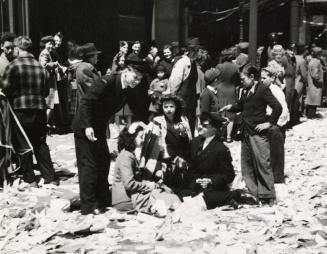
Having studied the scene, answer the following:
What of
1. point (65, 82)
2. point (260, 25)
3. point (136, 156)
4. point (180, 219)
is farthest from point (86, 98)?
point (260, 25)

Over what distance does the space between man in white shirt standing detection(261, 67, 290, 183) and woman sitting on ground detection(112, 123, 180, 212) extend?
1889 millimetres

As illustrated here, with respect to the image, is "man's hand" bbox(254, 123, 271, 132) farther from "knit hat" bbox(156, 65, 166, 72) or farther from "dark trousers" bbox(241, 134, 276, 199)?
"knit hat" bbox(156, 65, 166, 72)

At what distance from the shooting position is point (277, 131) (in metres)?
8.88

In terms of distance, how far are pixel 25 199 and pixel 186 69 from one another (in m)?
3.82

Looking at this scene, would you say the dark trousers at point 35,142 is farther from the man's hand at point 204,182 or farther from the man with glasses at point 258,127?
the man with glasses at point 258,127

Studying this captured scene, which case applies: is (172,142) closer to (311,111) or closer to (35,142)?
(35,142)

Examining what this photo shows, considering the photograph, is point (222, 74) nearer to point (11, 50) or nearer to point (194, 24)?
point (11, 50)

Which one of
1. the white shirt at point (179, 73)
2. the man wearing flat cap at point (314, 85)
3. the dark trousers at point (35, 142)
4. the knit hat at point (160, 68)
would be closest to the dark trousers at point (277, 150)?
the white shirt at point (179, 73)

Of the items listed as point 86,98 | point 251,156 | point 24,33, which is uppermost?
point 24,33

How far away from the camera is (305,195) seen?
859 centimetres

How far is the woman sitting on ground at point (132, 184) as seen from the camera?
7.53 m

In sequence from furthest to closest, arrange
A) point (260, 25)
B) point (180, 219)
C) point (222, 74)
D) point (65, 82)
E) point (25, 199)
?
point (260, 25) → point (65, 82) → point (222, 74) → point (25, 199) → point (180, 219)

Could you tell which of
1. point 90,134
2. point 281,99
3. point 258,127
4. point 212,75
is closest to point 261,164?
point 258,127

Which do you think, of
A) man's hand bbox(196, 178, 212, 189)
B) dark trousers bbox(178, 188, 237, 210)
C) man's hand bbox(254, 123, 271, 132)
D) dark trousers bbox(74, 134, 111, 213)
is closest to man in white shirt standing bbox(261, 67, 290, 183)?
man's hand bbox(254, 123, 271, 132)
